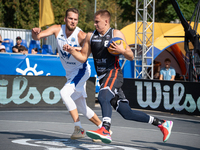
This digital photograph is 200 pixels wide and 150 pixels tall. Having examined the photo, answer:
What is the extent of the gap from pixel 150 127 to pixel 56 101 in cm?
488

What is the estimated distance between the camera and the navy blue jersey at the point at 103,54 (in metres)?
5.29

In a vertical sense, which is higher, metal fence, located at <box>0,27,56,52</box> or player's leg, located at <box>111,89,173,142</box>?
metal fence, located at <box>0,27,56,52</box>

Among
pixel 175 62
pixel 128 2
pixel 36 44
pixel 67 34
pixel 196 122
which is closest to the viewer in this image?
pixel 67 34

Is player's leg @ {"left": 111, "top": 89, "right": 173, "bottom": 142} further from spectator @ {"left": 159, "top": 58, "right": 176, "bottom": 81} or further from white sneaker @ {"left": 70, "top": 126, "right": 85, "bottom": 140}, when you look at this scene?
spectator @ {"left": 159, "top": 58, "right": 176, "bottom": 81}

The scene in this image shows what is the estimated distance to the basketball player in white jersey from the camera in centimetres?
613

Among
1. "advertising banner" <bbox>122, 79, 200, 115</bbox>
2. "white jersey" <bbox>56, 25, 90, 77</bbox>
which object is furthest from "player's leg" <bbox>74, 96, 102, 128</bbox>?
"advertising banner" <bbox>122, 79, 200, 115</bbox>

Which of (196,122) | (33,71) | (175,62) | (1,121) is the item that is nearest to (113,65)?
(1,121)

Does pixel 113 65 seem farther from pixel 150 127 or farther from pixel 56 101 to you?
pixel 56 101

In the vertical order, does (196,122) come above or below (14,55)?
below

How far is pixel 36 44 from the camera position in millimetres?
17828

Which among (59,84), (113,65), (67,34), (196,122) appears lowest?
(196,122)

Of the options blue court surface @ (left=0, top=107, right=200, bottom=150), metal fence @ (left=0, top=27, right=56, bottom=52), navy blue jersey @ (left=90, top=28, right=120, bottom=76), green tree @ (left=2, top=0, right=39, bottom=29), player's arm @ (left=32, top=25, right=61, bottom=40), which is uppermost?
green tree @ (left=2, top=0, right=39, bottom=29)

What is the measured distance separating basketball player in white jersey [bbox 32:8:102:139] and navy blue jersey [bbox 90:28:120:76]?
99 cm

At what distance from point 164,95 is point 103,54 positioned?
713 cm
